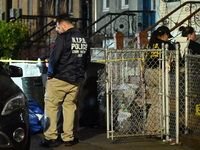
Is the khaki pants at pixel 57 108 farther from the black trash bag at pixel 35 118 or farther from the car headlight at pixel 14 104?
the car headlight at pixel 14 104

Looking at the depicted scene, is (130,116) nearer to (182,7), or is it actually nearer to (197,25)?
(197,25)

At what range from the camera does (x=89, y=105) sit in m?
10.5

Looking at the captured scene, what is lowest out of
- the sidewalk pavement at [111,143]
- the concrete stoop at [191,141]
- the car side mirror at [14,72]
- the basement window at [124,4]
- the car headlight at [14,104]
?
the sidewalk pavement at [111,143]

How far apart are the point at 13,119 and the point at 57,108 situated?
1.95 metres

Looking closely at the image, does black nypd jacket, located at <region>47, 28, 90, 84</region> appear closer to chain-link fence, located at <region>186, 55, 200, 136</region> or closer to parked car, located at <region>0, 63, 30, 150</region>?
parked car, located at <region>0, 63, 30, 150</region>

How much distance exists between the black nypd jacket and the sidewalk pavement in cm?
104

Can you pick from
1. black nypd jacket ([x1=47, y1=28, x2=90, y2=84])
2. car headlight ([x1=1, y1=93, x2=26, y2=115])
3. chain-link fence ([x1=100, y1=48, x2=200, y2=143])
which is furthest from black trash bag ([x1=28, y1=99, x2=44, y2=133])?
car headlight ([x1=1, y1=93, x2=26, y2=115])

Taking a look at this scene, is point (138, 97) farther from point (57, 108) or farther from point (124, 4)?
point (124, 4)

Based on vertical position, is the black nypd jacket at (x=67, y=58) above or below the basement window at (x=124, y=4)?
below

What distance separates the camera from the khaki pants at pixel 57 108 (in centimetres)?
872

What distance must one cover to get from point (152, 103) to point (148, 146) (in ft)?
2.63

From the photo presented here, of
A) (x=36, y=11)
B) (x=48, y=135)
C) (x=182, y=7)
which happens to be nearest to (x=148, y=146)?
(x=48, y=135)

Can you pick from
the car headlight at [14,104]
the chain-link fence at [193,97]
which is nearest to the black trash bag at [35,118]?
the chain-link fence at [193,97]

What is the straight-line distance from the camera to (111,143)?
29.9 ft
